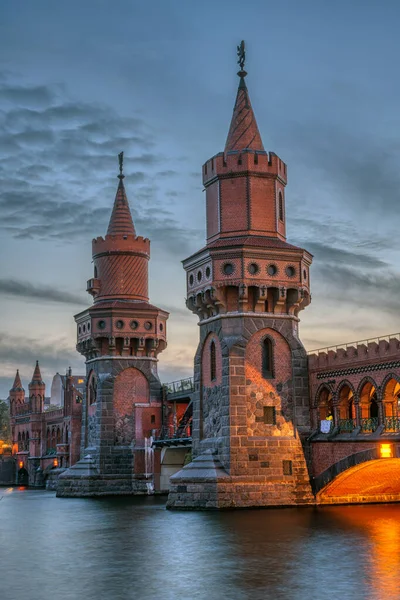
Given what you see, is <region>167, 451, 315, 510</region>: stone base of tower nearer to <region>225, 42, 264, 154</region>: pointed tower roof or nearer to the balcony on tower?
<region>225, 42, 264, 154</region>: pointed tower roof

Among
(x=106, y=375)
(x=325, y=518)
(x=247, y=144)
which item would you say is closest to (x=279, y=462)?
(x=325, y=518)

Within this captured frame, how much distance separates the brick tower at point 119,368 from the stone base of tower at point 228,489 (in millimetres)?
18704

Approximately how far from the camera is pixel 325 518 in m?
38.5

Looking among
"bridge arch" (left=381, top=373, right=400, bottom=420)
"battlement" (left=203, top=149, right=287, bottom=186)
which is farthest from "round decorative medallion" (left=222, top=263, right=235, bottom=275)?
"bridge arch" (left=381, top=373, right=400, bottom=420)

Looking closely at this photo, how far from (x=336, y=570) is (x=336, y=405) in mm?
20452

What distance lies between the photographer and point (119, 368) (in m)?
65.2

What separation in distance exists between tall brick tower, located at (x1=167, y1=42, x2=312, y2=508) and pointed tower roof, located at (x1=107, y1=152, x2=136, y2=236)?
1963 centimetres

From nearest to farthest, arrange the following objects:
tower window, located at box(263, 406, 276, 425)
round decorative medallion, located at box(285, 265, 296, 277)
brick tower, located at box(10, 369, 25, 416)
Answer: tower window, located at box(263, 406, 276, 425) → round decorative medallion, located at box(285, 265, 296, 277) → brick tower, located at box(10, 369, 25, 416)

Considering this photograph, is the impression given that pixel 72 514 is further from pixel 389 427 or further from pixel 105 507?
pixel 389 427

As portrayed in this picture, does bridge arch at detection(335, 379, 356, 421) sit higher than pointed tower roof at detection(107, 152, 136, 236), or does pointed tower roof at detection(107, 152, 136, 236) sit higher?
pointed tower roof at detection(107, 152, 136, 236)

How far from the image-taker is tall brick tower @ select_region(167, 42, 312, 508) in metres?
43.8

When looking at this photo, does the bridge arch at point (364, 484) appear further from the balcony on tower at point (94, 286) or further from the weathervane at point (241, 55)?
the balcony on tower at point (94, 286)

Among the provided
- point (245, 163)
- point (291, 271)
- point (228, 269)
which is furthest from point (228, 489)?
point (245, 163)

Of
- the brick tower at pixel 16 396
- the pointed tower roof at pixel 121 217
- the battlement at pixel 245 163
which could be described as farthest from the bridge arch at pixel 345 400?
the brick tower at pixel 16 396
